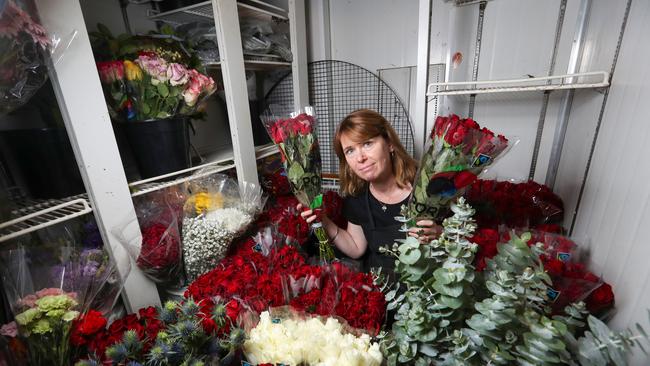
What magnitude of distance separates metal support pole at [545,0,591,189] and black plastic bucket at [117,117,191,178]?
1804 millimetres

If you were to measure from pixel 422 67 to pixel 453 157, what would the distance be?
602 millimetres

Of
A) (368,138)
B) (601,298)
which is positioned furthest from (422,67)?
(601,298)

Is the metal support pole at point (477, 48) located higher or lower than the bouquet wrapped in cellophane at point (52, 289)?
higher

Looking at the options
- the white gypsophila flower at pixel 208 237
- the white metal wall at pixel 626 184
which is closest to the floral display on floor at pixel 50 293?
the white gypsophila flower at pixel 208 237

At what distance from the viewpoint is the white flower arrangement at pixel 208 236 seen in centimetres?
116

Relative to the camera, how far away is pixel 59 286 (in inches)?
34.7

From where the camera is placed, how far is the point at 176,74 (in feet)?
3.71

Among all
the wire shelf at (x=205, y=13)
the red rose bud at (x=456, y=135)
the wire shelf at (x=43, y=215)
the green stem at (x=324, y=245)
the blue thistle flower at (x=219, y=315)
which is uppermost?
the wire shelf at (x=205, y=13)

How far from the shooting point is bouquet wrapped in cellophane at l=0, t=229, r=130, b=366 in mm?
713

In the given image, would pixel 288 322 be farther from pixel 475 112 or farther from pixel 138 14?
pixel 138 14

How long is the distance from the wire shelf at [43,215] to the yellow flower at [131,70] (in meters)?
0.48

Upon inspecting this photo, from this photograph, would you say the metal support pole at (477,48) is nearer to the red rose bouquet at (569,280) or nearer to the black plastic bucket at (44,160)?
the red rose bouquet at (569,280)

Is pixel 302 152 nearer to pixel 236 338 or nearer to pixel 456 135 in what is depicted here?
pixel 456 135

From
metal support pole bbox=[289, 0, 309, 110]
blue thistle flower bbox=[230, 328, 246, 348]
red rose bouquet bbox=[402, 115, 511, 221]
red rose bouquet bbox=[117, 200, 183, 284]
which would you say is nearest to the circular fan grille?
metal support pole bbox=[289, 0, 309, 110]
